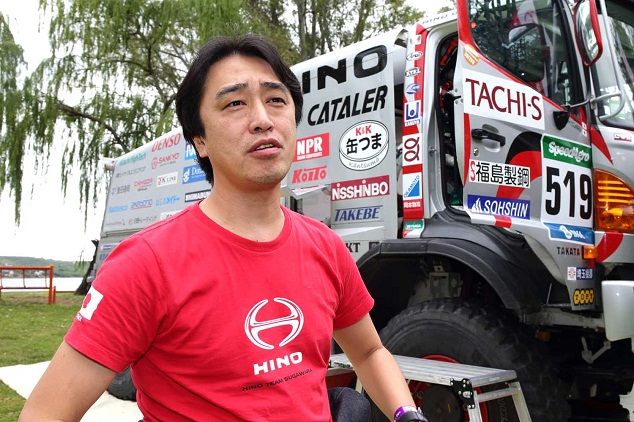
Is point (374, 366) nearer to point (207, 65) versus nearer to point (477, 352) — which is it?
point (207, 65)

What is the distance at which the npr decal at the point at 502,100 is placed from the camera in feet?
10.6

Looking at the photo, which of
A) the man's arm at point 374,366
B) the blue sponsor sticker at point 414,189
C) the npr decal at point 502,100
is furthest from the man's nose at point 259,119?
the blue sponsor sticker at point 414,189

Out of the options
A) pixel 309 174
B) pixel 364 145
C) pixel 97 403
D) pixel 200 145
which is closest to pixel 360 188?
pixel 364 145

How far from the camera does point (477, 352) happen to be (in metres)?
3.23

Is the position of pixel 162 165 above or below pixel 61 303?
above

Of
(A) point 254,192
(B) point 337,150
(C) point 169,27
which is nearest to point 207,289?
(A) point 254,192

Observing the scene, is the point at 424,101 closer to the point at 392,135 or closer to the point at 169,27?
the point at 392,135

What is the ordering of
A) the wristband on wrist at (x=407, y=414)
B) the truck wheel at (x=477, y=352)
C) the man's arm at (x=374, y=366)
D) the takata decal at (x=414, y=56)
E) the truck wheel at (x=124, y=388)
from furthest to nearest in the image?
the truck wheel at (x=124, y=388) → the takata decal at (x=414, y=56) → the truck wheel at (x=477, y=352) → the man's arm at (x=374, y=366) → the wristband on wrist at (x=407, y=414)

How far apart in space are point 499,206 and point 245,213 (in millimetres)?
1975

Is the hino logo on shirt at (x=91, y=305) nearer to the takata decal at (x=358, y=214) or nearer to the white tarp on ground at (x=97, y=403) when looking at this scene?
the takata decal at (x=358, y=214)

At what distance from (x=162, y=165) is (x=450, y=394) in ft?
12.9

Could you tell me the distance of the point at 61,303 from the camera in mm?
17406

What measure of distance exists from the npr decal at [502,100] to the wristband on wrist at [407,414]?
1857mm

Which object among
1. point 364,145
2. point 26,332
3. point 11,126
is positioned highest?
point 11,126
